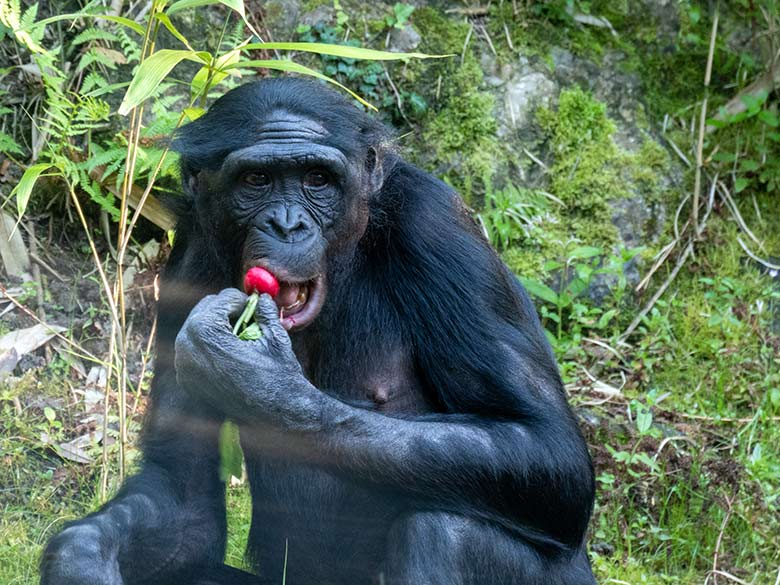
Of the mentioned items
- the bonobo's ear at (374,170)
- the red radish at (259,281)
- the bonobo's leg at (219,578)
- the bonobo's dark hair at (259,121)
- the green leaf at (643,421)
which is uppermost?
the bonobo's dark hair at (259,121)

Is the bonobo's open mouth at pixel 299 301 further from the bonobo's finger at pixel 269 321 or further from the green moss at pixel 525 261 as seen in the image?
the green moss at pixel 525 261

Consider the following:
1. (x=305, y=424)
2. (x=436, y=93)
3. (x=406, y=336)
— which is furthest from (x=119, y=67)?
(x=305, y=424)

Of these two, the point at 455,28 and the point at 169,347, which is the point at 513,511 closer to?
the point at 169,347

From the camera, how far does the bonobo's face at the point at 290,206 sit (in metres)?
5.95

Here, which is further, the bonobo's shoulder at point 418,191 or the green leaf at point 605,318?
the green leaf at point 605,318

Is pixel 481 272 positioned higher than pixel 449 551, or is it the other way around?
pixel 481 272

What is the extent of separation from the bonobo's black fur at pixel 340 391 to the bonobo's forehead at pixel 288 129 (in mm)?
11

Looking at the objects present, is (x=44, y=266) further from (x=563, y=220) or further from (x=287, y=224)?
(x=287, y=224)

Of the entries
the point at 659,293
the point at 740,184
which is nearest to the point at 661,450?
the point at 659,293

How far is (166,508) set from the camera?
6.48 meters

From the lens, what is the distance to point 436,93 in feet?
37.9

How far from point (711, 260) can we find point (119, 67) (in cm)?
585

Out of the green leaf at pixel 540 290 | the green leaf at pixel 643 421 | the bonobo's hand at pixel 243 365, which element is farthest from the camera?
the green leaf at pixel 540 290

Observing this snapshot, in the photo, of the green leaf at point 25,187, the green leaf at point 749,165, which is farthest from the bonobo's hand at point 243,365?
the green leaf at point 749,165
